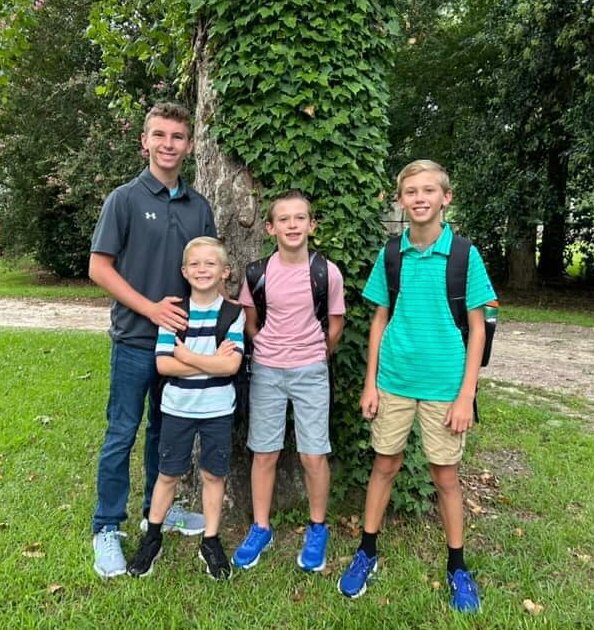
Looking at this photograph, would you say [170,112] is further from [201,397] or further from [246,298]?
[201,397]

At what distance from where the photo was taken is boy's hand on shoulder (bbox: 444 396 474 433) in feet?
9.11

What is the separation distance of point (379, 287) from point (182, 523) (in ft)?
5.67

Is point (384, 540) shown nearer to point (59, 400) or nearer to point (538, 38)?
point (59, 400)

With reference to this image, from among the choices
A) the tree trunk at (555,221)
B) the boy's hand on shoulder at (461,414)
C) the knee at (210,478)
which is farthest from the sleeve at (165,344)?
the tree trunk at (555,221)

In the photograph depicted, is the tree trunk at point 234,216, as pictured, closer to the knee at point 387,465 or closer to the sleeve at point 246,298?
the sleeve at point 246,298

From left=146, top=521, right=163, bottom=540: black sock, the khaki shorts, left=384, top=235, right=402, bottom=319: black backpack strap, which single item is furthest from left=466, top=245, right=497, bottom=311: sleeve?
left=146, top=521, right=163, bottom=540: black sock

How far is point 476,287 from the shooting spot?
109 inches

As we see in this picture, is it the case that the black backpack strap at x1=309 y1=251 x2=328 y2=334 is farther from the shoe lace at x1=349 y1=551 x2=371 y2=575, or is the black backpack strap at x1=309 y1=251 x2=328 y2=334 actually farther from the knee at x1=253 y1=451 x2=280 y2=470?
the shoe lace at x1=349 y1=551 x2=371 y2=575

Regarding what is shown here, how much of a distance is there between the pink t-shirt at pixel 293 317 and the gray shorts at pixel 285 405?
0.18ft

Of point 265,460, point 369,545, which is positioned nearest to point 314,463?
point 265,460

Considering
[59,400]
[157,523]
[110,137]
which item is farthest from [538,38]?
[157,523]

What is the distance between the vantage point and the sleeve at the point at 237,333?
9.93 ft

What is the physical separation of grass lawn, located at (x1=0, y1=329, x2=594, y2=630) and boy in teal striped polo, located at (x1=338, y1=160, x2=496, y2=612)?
184mm

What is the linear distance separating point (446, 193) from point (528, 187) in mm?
10955
